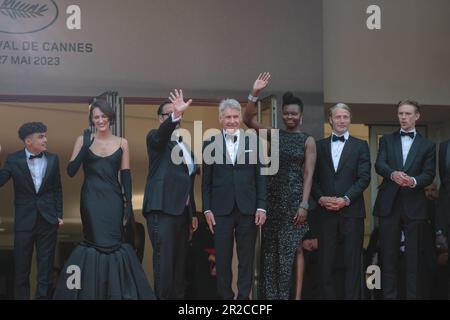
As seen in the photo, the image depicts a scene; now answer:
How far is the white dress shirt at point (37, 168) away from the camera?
8283 mm

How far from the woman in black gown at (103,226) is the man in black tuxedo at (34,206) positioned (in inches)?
14.2

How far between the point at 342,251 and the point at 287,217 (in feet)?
1.67

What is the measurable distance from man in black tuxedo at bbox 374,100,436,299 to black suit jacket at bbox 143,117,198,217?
1551mm

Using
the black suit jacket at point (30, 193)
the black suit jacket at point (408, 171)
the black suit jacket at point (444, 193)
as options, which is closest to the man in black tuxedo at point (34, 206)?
the black suit jacket at point (30, 193)

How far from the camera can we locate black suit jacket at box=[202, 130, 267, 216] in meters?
8.02

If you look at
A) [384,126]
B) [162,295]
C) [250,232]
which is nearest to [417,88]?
[384,126]

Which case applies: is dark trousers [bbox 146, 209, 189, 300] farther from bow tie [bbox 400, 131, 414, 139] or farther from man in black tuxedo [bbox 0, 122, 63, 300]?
bow tie [bbox 400, 131, 414, 139]

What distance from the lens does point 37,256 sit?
323 inches

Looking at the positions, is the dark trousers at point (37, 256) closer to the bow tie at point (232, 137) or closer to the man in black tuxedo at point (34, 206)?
the man in black tuxedo at point (34, 206)

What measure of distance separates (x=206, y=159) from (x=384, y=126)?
13.7ft

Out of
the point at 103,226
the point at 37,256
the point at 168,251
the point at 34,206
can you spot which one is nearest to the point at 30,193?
the point at 34,206

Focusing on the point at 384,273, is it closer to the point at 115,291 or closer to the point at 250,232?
the point at 250,232

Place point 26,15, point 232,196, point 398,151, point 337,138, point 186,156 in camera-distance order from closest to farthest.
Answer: point 232,196 < point 186,156 < point 398,151 < point 337,138 < point 26,15

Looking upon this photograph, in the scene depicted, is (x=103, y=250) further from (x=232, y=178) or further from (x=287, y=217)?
(x=287, y=217)
